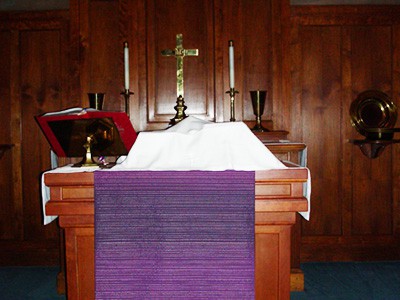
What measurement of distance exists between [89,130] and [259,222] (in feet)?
2.46

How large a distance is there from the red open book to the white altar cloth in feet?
0.59

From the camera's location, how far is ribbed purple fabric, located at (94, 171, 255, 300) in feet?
4.49

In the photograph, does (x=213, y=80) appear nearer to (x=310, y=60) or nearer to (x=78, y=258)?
(x=310, y=60)

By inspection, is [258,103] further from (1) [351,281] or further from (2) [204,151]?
(2) [204,151]

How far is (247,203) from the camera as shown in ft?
4.53

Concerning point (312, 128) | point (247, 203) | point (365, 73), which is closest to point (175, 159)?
point (247, 203)

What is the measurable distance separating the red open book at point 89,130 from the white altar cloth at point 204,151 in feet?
0.59

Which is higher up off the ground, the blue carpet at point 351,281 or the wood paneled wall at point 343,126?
the wood paneled wall at point 343,126

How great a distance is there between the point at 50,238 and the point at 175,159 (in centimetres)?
277

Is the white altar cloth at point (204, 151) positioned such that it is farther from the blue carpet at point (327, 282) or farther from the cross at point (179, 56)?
the blue carpet at point (327, 282)

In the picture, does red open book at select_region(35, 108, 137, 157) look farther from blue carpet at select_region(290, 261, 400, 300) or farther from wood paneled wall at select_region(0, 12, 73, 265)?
wood paneled wall at select_region(0, 12, 73, 265)

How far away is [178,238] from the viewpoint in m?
1.38

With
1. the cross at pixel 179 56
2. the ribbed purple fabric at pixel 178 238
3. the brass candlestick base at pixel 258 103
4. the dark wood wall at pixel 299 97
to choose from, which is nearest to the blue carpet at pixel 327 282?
the dark wood wall at pixel 299 97

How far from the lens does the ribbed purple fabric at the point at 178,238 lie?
1.37 meters
